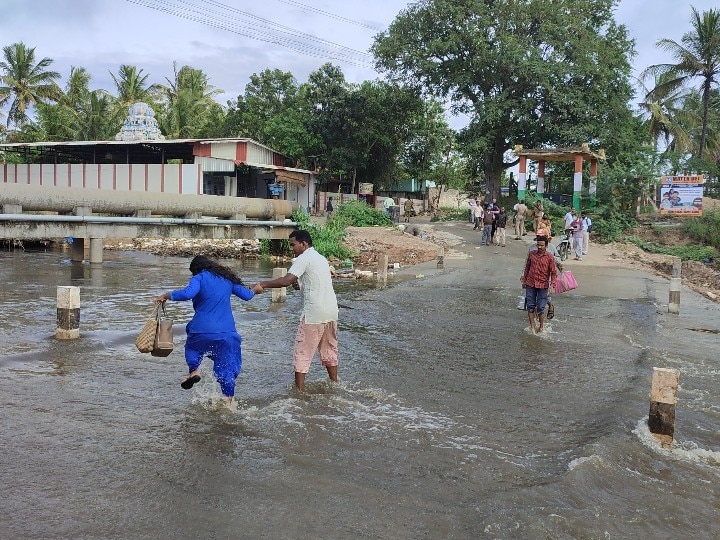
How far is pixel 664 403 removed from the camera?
560 centimetres

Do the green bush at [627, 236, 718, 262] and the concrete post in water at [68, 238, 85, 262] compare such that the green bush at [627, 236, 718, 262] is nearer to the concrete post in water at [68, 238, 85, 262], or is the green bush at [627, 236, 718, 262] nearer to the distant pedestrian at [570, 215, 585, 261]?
the distant pedestrian at [570, 215, 585, 261]

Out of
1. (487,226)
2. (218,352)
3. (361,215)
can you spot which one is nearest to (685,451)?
(218,352)

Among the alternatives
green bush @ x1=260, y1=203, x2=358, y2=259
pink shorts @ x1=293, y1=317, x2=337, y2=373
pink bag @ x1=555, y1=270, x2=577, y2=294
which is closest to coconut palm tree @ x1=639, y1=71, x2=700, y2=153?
green bush @ x1=260, y1=203, x2=358, y2=259

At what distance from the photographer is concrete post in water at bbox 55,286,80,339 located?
8.73 metres

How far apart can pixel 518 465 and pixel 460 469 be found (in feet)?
1.62

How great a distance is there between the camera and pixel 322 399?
6617 millimetres

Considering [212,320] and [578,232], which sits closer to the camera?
[212,320]

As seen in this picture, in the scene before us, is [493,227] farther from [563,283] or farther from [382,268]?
[563,283]

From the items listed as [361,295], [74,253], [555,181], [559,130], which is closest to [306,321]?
[361,295]

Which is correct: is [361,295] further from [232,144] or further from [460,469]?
[232,144]

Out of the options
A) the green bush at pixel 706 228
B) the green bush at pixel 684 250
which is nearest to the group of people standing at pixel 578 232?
the green bush at pixel 684 250

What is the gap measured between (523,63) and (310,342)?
93.6 feet

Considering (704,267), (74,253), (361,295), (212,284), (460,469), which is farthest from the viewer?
(704,267)

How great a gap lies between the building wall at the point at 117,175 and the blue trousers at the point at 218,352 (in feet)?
85.3
